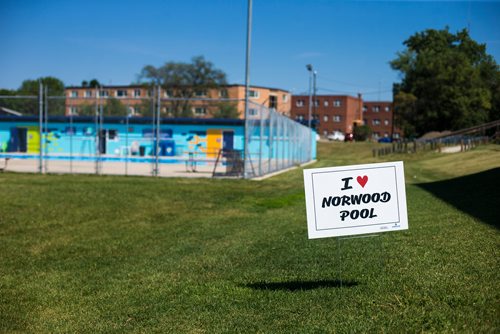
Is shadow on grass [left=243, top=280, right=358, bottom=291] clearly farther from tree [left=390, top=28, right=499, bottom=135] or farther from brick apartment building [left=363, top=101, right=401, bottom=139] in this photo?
brick apartment building [left=363, top=101, right=401, bottom=139]

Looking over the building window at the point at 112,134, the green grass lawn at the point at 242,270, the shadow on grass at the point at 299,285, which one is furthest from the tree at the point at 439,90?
the shadow on grass at the point at 299,285

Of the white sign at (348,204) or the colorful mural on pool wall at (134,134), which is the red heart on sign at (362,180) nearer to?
the white sign at (348,204)

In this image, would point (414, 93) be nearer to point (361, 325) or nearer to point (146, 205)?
point (146, 205)

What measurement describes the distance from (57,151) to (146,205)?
26643 millimetres

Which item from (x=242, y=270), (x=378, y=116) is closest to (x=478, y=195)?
(x=242, y=270)

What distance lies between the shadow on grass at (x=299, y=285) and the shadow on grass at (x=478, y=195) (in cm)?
326

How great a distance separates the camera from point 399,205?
612 cm

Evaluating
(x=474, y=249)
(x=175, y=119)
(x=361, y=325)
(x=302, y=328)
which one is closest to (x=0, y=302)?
(x=302, y=328)

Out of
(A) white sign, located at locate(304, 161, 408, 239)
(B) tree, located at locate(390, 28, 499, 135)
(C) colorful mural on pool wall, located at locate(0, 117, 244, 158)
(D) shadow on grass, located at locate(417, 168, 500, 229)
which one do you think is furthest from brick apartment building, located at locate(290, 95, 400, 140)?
(A) white sign, located at locate(304, 161, 408, 239)

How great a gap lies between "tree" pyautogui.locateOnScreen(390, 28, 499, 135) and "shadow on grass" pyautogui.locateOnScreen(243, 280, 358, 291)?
1363 inches

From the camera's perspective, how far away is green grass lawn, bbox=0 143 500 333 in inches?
206

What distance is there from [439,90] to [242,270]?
2013 inches

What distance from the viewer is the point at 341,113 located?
7912 centimetres

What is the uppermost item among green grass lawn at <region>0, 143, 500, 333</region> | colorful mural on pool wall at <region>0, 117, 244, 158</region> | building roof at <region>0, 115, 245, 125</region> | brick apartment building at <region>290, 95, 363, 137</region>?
brick apartment building at <region>290, 95, 363, 137</region>
